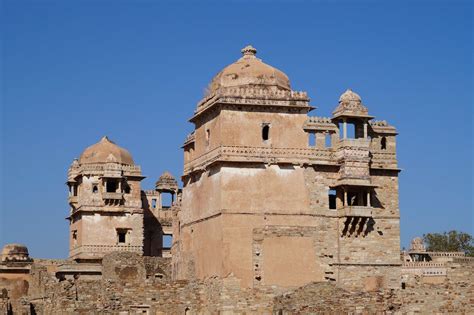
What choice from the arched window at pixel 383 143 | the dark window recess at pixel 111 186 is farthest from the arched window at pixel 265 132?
the dark window recess at pixel 111 186

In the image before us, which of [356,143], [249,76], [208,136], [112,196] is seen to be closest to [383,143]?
[356,143]

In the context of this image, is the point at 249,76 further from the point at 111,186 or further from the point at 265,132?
the point at 111,186

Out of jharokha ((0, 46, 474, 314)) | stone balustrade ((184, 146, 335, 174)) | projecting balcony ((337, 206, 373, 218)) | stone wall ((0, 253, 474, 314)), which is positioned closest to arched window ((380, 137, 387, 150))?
jharokha ((0, 46, 474, 314))

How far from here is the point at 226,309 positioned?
3600 cm

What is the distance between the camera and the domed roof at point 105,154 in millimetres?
53219

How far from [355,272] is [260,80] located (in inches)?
314

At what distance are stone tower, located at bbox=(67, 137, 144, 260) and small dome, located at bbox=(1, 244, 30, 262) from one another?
2.60 m

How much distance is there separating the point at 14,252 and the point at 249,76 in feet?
71.4

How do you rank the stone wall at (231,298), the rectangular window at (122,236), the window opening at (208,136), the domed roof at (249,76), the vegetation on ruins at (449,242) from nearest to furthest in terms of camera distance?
the stone wall at (231,298)
the domed roof at (249,76)
the window opening at (208,136)
the rectangular window at (122,236)
the vegetation on ruins at (449,242)

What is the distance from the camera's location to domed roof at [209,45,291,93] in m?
38.5

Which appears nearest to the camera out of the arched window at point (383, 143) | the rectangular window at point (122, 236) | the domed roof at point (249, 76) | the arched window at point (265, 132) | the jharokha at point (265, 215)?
the jharokha at point (265, 215)

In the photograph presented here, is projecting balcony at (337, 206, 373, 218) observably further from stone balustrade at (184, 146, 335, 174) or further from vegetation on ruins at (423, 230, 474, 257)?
vegetation on ruins at (423, 230, 474, 257)

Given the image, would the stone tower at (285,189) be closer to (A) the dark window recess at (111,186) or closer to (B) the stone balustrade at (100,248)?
(B) the stone balustrade at (100,248)

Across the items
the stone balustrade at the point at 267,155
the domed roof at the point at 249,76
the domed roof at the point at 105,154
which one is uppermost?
the domed roof at the point at 249,76
